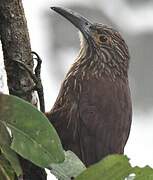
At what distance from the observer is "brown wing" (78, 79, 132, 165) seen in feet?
8.96

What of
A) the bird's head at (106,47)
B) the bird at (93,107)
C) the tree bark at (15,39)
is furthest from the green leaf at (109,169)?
the bird's head at (106,47)

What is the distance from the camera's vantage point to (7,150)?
4.73ft

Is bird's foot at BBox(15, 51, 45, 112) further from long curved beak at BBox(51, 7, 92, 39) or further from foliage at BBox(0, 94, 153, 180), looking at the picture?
long curved beak at BBox(51, 7, 92, 39)

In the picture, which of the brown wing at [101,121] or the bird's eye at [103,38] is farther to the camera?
the bird's eye at [103,38]

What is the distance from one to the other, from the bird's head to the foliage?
1.84 meters

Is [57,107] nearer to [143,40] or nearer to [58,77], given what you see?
[58,77]

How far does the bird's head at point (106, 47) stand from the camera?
331 centimetres

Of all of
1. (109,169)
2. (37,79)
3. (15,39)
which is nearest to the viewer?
(109,169)

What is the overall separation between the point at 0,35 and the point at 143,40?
11.7ft

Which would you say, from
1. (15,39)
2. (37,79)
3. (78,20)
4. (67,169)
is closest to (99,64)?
(78,20)

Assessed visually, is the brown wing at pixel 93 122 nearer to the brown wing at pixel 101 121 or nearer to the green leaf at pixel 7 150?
the brown wing at pixel 101 121

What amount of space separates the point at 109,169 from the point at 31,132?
17 centimetres

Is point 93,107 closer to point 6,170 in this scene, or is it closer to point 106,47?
point 106,47

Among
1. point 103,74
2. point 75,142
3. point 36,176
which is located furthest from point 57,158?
point 103,74
